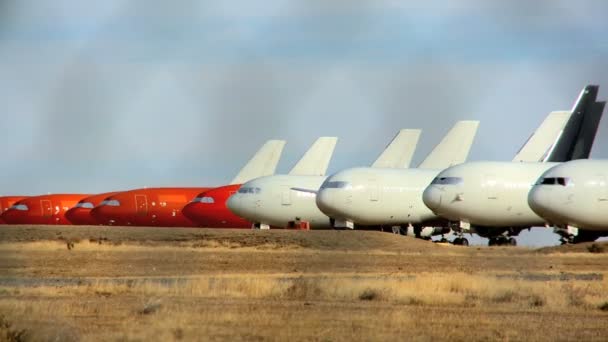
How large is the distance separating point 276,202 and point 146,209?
2236cm

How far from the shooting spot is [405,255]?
74688 mm

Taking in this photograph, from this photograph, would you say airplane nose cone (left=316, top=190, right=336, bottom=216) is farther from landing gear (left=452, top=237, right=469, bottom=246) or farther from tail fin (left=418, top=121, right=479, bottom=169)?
tail fin (left=418, top=121, right=479, bottom=169)

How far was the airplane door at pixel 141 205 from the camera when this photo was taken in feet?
408

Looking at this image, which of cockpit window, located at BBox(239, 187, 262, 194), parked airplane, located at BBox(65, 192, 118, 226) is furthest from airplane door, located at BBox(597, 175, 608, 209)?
parked airplane, located at BBox(65, 192, 118, 226)

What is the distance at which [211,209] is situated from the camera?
11612 cm

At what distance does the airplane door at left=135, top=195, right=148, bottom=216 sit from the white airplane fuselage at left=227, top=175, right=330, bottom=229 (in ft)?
60.6

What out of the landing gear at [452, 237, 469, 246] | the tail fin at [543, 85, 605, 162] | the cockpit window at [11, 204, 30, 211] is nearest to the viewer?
the landing gear at [452, 237, 469, 246]

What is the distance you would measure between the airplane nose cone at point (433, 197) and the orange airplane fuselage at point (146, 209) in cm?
3811

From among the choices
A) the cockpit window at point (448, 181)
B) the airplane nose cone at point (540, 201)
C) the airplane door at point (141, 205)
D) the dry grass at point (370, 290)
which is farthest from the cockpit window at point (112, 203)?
the dry grass at point (370, 290)

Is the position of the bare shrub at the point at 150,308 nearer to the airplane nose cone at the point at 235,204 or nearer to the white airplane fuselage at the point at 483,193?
the white airplane fuselage at the point at 483,193

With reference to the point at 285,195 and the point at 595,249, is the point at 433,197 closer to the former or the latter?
the point at 595,249

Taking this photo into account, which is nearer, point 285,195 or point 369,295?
point 369,295

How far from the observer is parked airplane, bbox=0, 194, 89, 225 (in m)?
139

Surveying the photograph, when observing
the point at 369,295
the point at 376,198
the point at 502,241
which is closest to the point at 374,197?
the point at 376,198
